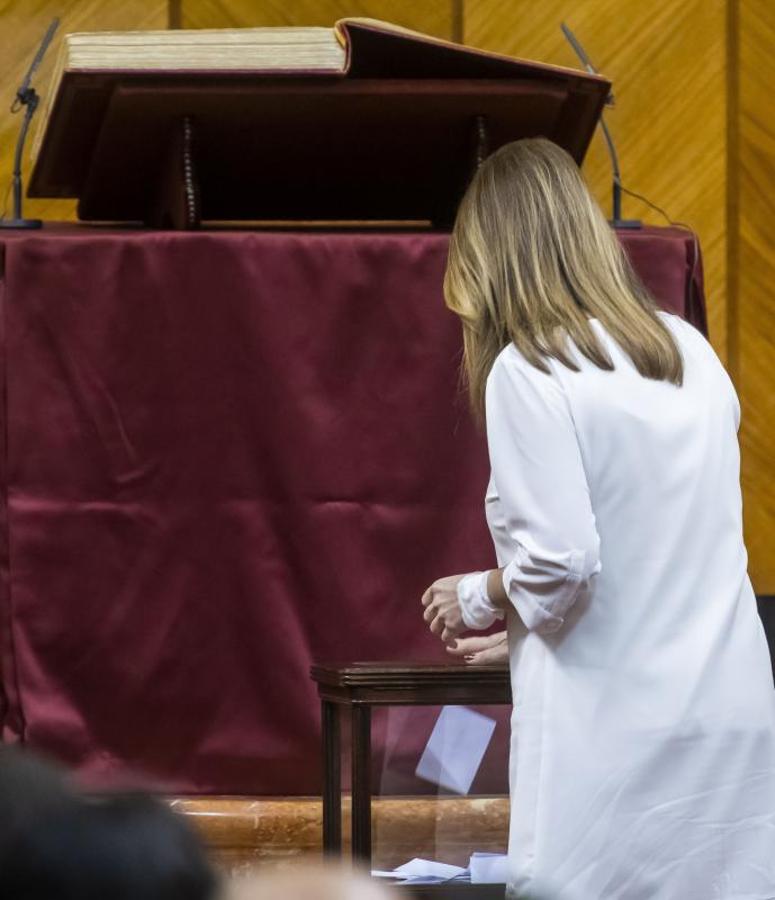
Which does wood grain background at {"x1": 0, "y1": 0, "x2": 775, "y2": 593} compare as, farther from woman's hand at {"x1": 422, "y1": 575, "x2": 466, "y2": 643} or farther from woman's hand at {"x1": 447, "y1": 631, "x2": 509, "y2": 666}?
woman's hand at {"x1": 422, "y1": 575, "x2": 466, "y2": 643}

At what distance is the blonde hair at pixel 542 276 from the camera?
6.70 feet

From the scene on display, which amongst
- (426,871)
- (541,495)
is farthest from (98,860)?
(426,871)

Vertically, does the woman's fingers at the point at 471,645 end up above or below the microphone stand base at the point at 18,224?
below

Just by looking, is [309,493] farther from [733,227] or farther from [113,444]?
[733,227]

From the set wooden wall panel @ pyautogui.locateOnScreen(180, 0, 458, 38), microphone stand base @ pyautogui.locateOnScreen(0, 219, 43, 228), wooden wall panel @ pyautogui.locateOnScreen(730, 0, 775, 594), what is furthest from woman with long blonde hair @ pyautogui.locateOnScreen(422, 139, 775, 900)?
wooden wall panel @ pyautogui.locateOnScreen(180, 0, 458, 38)

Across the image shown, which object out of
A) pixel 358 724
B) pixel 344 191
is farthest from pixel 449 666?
pixel 344 191

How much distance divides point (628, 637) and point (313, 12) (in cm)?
289

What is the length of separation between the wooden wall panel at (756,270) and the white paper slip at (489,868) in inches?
96.3

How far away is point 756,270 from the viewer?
4531 mm

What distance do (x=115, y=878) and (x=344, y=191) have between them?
2814 millimetres

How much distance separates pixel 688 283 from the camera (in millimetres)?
2979

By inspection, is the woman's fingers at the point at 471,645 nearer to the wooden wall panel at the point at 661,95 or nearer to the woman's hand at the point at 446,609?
the woman's hand at the point at 446,609

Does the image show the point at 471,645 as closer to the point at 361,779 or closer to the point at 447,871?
the point at 361,779

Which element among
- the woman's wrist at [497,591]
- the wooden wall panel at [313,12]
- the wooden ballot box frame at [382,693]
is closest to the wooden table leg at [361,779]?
the wooden ballot box frame at [382,693]
